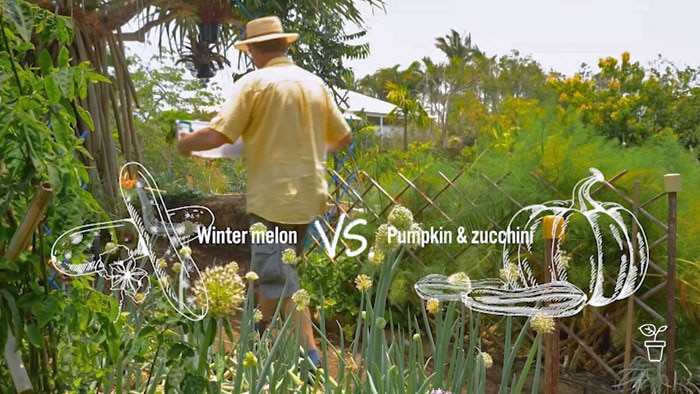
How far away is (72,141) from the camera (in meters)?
0.68

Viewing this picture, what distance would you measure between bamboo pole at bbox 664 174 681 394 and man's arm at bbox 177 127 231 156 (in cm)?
110

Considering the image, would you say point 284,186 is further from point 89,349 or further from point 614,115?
point 614,115

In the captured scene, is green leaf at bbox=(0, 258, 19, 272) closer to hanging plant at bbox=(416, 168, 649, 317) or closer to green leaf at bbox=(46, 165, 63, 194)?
green leaf at bbox=(46, 165, 63, 194)

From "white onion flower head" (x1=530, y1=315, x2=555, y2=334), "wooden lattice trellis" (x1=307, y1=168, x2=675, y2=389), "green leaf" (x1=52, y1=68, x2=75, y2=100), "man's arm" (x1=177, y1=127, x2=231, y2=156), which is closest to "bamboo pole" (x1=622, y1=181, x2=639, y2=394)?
"wooden lattice trellis" (x1=307, y1=168, x2=675, y2=389)

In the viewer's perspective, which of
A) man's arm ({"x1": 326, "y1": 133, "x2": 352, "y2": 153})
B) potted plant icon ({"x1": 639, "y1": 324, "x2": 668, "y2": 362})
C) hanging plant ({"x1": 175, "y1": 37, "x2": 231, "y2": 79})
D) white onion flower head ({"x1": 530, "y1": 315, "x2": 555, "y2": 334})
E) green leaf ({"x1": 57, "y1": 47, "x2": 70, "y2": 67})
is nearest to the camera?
green leaf ({"x1": 57, "y1": 47, "x2": 70, "y2": 67})

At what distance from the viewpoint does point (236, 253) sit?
2.85 m

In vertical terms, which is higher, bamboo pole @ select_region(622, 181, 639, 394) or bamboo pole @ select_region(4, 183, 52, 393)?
bamboo pole @ select_region(4, 183, 52, 393)

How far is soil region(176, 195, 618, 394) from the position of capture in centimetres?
228

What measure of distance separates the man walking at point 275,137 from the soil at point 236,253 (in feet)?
2.26

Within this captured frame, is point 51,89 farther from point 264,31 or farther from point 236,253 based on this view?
point 236,253

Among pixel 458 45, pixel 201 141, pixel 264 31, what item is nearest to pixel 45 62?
pixel 201 141

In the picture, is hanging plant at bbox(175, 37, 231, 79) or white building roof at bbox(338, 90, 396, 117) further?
white building roof at bbox(338, 90, 396, 117)

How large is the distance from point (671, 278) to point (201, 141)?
128 cm

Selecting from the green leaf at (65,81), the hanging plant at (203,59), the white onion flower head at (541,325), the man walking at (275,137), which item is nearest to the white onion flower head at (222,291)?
the green leaf at (65,81)
